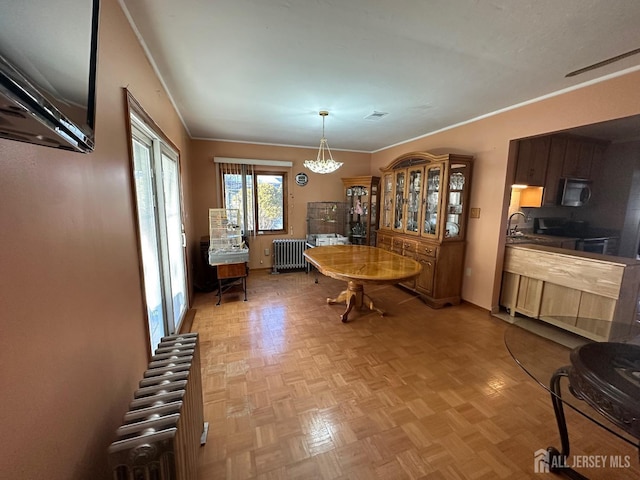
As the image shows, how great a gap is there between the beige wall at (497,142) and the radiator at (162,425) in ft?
11.2

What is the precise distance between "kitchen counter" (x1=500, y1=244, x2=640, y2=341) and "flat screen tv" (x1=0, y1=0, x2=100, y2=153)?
2718 millimetres

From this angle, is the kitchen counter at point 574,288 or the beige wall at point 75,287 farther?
the kitchen counter at point 574,288

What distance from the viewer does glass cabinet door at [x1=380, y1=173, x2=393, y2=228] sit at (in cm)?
439

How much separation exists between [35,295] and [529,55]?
2950 millimetres

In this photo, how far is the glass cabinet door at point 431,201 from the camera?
11.5 ft

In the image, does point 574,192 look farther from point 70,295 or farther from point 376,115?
point 70,295

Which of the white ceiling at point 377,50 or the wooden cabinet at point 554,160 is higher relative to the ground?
the white ceiling at point 377,50

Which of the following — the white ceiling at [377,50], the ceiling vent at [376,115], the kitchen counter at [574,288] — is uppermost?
the ceiling vent at [376,115]

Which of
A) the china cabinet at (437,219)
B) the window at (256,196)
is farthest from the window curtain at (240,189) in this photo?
the china cabinet at (437,219)

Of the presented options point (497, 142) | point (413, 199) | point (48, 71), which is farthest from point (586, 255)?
point (48, 71)

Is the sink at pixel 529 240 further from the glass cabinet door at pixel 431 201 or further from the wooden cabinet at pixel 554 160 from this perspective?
the glass cabinet door at pixel 431 201

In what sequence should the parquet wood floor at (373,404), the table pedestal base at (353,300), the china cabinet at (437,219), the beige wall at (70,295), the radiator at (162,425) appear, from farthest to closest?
the china cabinet at (437,219) < the table pedestal base at (353,300) < the parquet wood floor at (373,404) < the radiator at (162,425) < the beige wall at (70,295)

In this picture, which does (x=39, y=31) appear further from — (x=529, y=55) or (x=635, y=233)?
(x=635, y=233)

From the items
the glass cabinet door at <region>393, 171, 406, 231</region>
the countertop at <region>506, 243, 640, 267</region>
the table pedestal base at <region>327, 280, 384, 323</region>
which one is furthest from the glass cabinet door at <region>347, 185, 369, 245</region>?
the countertop at <region>506, 243, 640, 267</region>
